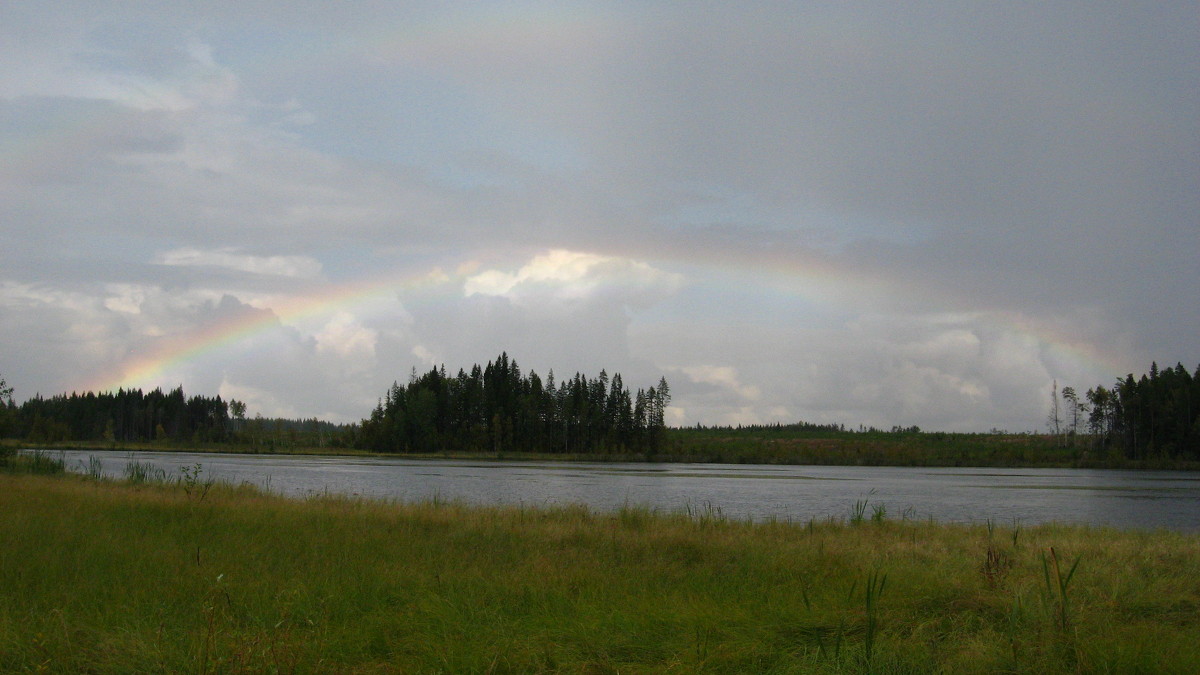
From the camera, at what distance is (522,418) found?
15712 centimetres

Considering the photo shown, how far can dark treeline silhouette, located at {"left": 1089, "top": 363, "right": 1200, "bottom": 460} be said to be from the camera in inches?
4746

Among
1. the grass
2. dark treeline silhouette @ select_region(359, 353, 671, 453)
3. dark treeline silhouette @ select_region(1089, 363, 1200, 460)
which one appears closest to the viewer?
the grass

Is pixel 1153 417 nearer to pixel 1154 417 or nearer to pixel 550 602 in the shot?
pixel 1154 417

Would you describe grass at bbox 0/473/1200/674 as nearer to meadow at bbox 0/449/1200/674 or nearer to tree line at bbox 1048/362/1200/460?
meadow at bbox 0/449/1200/674

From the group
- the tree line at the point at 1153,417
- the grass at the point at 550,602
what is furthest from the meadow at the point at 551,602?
the tree line at the point at 1153,417

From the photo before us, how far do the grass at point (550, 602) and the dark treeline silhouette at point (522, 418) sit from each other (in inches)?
5385

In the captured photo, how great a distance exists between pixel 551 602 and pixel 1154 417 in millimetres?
145899

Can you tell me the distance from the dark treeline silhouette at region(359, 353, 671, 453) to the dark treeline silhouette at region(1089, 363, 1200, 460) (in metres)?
80.3

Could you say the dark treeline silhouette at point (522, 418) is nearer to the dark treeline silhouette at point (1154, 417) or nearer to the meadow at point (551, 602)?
the dark treeline silhouette at point (1154, 417)

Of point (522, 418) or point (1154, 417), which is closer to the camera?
point (1154, 417)

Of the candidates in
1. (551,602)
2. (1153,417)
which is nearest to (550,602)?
(551,602)

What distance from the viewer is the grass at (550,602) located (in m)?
7.88

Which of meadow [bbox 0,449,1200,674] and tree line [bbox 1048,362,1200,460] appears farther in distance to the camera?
tree line [bbox 1048,362,1200,460]

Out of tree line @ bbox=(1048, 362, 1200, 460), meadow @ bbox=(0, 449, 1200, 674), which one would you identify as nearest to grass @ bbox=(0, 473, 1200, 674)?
meadow @ bbox=(0, 449, 1200, 674)
